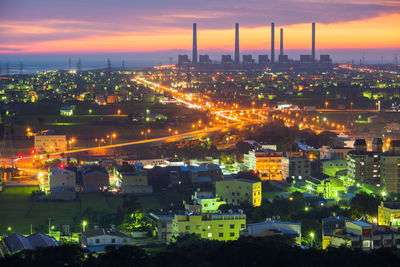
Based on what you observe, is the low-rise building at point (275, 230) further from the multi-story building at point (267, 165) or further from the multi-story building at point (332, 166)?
the multi-story building at point (332, 166)

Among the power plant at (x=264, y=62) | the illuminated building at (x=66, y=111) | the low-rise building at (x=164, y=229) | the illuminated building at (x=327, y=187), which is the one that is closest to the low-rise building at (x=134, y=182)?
the illuminated building at (x=327, y=187)

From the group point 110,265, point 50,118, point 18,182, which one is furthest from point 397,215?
point 50,118

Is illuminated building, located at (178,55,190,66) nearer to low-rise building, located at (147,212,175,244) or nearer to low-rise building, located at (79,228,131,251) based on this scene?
low-rise building, located at (147,212,175,244)

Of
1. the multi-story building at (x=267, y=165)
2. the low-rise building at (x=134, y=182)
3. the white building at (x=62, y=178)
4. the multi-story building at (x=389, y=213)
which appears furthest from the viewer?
the multi-story building at (x=267, y=165)

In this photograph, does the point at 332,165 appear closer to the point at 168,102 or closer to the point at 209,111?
the point at 209,111

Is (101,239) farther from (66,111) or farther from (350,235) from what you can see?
(66,111)

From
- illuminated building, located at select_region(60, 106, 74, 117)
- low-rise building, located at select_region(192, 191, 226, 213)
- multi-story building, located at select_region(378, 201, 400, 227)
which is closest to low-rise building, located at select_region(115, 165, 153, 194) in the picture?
low-rise building, located at select_region(192, 191, 226, 213)

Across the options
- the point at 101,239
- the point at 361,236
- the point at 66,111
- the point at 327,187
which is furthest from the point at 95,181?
the point at 66,111
